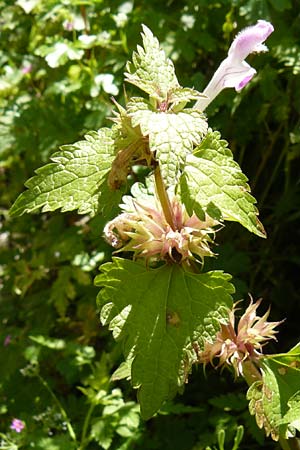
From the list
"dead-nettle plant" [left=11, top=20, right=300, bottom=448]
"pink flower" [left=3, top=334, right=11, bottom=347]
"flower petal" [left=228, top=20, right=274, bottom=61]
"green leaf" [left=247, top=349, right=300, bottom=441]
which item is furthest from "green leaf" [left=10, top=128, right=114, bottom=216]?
"pink flower" [left=3, top=334, right=11, bottom=347]

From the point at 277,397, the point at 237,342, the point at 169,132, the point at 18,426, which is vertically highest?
the point at 169,132

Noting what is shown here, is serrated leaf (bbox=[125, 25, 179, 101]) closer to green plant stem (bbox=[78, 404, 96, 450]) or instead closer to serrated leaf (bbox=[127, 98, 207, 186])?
serrated leaf (bbox=[127, 98, 207, 186])

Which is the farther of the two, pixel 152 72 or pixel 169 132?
pixel 152 72

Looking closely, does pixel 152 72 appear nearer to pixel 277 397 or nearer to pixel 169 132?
pixel 169 132

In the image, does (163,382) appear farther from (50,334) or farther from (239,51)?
(50,334)

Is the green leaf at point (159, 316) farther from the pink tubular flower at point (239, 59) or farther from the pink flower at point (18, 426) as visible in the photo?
the pink flower at point (18, 426)

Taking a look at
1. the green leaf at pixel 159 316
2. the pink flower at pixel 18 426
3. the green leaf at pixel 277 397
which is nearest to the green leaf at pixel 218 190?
the green leaf at pixel 159 316

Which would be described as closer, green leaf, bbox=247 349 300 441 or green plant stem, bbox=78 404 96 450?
green leaf, bbox=247 349 300 441

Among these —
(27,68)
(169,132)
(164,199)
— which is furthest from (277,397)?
(27,68)
